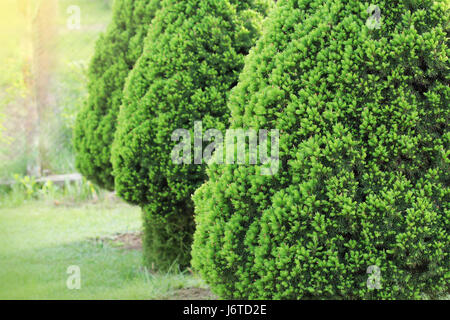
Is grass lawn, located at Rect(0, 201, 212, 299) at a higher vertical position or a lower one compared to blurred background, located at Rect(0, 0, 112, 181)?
lower

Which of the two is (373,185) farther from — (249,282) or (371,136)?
(249,282)

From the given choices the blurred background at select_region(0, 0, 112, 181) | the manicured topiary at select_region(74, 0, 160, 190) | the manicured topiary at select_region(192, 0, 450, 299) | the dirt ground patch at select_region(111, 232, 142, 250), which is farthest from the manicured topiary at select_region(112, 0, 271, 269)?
the blurred background at select_region(0, 0, 112, 181)

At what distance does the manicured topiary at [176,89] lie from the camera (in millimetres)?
5461

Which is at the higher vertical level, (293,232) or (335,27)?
(335,27)

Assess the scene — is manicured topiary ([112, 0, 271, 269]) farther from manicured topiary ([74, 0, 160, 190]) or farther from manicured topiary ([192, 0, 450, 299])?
manicured topiary ([192, 0, 450, 299])

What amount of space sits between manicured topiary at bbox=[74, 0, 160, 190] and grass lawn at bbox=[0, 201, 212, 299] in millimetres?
1313

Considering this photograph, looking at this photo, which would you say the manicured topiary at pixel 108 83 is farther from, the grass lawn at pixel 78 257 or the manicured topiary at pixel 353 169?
the manicured topiary at pixel 353 169

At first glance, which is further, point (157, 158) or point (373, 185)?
point (157, 158)

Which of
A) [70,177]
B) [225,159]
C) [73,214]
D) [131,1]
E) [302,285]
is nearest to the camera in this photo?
[302,285]

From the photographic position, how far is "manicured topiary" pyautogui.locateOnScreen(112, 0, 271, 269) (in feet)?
17.9

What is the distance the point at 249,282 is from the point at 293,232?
51 centimetres

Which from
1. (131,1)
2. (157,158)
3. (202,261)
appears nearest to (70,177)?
(131,1)

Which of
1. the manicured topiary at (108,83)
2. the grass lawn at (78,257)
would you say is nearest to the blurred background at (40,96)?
the grass lawn at (78,257)

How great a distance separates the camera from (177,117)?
547cm
